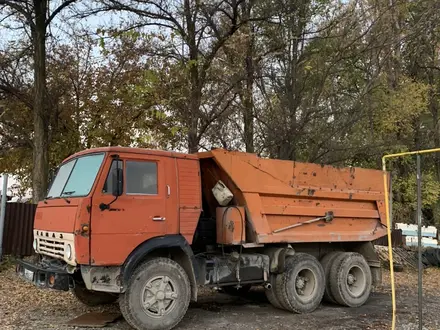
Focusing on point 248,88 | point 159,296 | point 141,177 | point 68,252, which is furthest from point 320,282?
point 248,88

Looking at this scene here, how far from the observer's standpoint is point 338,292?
8.65m

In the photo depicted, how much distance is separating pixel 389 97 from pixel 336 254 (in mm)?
10475

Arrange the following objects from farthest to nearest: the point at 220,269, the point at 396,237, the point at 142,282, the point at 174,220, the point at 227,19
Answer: the point at 396,237 → the point at 227,19 → the point at 220,269 → the point at 174,220 → the point at 142,282

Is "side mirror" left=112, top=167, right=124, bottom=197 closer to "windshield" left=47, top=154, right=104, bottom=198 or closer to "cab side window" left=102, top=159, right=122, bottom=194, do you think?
→ "cab side window" left=102, top=159, right=122, bottom=194

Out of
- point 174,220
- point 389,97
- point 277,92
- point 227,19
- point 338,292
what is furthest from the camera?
point 389,97

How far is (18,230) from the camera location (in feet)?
37.9

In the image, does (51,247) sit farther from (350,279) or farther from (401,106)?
(401,106)

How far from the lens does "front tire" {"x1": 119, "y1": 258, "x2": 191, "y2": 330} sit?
20.5ft

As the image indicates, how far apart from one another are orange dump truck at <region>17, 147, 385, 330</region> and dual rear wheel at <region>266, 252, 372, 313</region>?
0.8 inches

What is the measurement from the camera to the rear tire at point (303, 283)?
794 cm

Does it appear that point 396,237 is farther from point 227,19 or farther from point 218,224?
point 218,224

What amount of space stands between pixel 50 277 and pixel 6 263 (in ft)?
18.3

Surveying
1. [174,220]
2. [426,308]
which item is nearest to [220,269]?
[174,220]

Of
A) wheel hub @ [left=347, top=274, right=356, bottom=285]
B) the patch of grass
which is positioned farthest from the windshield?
wheel hub @ [left=347, top=274, right=356, bottom=285]
